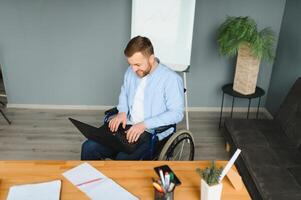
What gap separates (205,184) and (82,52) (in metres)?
2.49

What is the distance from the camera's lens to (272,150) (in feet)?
8.05

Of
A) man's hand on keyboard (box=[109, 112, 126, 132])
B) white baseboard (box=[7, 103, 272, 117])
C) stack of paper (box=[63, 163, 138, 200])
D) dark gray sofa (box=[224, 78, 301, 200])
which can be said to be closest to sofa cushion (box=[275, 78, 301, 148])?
dark gray sofa (box=[224, 78, 301, 200])

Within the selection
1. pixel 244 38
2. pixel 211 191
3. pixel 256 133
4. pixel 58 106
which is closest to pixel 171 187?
pixel 211 191

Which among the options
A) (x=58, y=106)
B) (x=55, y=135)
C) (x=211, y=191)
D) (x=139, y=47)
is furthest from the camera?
(x=58, y=106)

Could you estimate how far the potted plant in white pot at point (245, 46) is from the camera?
293cm

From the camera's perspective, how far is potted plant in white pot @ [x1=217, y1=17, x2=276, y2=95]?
9.60ft

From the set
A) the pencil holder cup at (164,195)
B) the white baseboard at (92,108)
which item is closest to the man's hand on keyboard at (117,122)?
the pencil holder cup at (164,195)

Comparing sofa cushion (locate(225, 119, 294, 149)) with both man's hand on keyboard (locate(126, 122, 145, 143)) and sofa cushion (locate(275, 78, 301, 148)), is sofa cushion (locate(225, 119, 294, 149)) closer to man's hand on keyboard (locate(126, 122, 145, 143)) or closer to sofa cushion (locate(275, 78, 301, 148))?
sofa cushion (locate(275, 78, 301, 148))

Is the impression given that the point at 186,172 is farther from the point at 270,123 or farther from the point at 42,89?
the point at 42,89

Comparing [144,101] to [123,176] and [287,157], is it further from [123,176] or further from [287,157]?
[287,157]

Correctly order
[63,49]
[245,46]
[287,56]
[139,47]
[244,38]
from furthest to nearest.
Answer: [63,49] < [287,56] < [245,46] < [244,38] < [139,47]

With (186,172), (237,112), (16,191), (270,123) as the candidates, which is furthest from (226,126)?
(16,191)

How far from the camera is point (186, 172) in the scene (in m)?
1.64

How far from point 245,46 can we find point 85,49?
1.65 m
